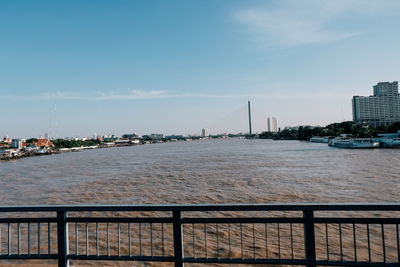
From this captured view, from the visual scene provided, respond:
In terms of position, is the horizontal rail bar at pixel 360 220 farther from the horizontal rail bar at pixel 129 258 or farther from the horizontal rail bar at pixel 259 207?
the horizontal rail bar at pixel 129 258

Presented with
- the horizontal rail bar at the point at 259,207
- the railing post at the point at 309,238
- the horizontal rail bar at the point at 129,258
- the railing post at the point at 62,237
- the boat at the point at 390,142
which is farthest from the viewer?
the boat at the point at 390,142

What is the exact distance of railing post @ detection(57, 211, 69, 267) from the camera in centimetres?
380

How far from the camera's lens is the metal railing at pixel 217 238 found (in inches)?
134

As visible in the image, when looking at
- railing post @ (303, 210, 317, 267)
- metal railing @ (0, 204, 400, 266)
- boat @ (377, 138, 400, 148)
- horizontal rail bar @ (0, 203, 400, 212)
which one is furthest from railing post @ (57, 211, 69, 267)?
boat @ (377, 138, 400, 148)

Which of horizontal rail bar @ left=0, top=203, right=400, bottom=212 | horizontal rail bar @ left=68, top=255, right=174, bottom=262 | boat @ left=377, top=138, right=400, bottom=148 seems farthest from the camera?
boat @ left=377, top=138, right=400, bottom=148

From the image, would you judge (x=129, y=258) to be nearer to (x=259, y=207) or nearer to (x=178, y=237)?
(x=178, y=237)

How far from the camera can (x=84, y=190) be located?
21.0 m

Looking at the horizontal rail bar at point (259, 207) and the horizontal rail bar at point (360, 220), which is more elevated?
the horizontal rail bar at point (259, 207)

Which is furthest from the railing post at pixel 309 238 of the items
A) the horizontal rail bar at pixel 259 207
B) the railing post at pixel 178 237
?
the railing post at pixel 178 237

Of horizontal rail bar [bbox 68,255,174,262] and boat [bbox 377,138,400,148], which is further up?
horizontal rail bar [bbox 68,255,174,262]

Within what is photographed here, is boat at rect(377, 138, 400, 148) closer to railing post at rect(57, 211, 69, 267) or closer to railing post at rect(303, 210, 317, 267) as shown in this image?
railing post at rect(303, 210, 317, 267)

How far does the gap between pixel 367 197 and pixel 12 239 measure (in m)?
17.0

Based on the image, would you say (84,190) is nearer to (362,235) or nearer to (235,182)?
(235,182)

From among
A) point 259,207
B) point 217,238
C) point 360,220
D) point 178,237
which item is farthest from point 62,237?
point 360,220
